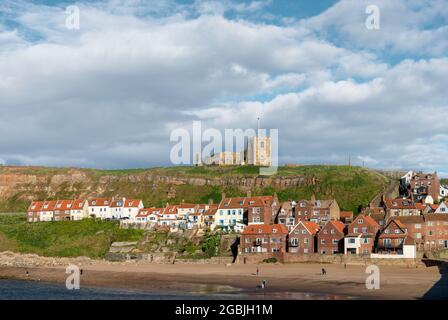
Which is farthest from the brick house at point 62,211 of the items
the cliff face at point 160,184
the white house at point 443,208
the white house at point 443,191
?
the white house at point 443,191

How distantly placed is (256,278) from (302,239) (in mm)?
18283

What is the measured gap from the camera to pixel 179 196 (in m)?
130

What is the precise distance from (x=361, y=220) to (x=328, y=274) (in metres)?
16.2

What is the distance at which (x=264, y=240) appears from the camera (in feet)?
273

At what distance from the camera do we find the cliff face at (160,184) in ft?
412

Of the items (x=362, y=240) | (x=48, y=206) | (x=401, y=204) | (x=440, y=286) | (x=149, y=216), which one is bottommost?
(x=440, y=286)

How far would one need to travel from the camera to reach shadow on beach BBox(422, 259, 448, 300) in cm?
4797

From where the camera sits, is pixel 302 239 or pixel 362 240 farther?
pixel 302 239

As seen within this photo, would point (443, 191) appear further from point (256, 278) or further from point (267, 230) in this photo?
point (256, 278)

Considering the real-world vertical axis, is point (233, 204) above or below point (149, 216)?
above

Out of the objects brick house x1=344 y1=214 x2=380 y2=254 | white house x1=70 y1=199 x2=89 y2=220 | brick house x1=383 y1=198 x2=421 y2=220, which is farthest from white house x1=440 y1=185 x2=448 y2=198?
white house x1=70 y1=199 x2=89 y2=220

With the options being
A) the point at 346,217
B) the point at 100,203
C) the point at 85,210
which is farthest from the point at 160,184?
the point at 346,217

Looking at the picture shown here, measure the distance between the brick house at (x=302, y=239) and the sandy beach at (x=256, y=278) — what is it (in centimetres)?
676
